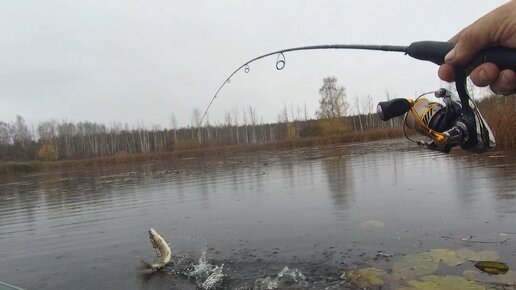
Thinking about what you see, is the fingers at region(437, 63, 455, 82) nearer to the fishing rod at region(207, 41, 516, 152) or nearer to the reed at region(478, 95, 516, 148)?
the fishing rod at region(207, 41, 516, 152)

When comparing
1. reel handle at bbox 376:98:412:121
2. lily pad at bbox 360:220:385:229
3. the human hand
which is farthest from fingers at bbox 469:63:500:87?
lily pad at bbox 360:220:385:229

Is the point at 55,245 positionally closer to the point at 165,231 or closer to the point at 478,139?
the point at 165,231

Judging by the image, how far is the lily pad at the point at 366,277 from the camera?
5652mm

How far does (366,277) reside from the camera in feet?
19.2

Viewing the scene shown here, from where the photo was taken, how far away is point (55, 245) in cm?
1005

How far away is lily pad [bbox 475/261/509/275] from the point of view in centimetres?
553

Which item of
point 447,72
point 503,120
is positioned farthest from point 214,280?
point 503,120

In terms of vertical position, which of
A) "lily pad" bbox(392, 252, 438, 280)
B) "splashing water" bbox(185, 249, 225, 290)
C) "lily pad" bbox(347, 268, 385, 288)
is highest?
"lily pad" bbox(392, 252, 438, 280)

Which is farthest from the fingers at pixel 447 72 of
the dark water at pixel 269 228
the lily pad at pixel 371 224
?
the lily pad at pixel 371 224

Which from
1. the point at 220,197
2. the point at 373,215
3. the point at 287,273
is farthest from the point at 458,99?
the point at 220,197

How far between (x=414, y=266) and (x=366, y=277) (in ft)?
2.57

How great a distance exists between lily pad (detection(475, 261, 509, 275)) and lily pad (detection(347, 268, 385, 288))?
50.8 inches

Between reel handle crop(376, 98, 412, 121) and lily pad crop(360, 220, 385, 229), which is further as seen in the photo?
lily pad crop(360, 220, 385, 229)

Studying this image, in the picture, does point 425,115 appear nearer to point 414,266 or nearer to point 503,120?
point 414,266
